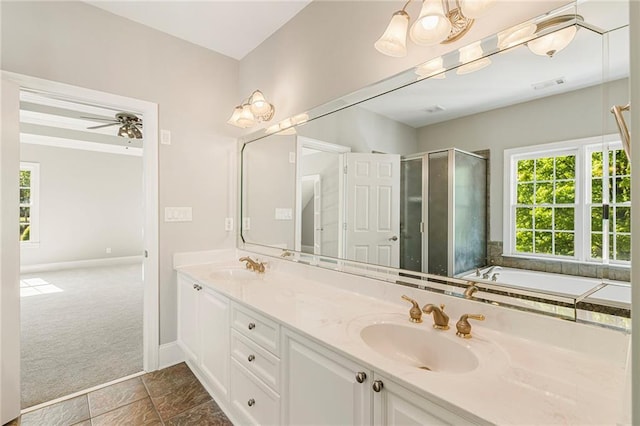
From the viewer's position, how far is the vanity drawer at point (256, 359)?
1.39m

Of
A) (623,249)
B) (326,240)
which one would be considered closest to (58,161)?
(326,240)

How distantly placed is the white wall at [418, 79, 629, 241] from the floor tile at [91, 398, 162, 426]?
2207 mm

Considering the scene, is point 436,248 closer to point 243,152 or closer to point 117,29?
point 243,152

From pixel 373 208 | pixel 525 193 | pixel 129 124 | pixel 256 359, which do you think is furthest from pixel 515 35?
pixel 129 124

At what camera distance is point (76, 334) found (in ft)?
10.1

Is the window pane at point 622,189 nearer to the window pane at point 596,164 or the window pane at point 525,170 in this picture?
the window pane at point 596,164

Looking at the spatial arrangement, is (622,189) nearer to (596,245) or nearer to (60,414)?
(596,245)

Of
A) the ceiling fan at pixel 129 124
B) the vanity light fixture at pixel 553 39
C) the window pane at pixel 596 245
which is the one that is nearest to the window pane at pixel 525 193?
the window pane at pixel 596 245

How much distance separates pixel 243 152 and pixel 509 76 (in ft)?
7.37

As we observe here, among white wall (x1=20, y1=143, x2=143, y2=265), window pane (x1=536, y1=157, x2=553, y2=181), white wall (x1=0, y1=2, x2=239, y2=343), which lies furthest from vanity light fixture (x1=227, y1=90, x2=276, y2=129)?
white wall (x1=20, y1=143, x2=143, y2=265)

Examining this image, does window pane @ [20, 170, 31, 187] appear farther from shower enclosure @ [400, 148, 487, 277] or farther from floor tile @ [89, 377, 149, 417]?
shower enclosure @ [400, 148, 487, 277]

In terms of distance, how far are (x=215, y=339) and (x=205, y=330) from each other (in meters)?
0.17

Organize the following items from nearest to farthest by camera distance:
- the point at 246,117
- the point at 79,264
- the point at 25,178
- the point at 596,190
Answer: the point at 596,190 → the point at 246,117 → the point at 25,178 → the point at 79,264

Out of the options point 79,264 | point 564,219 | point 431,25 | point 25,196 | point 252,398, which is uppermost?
point 431,25
